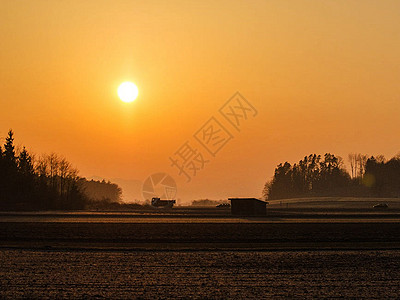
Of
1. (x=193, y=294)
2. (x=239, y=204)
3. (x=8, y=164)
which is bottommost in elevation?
(x=193, y=294)

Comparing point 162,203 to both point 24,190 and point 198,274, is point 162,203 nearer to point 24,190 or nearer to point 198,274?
point 24,190

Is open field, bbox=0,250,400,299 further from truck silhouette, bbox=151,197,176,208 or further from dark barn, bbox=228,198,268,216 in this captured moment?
truck silhouette, bbox=151,197,176,208

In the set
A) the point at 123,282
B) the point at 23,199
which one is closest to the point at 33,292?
the point at 123,282

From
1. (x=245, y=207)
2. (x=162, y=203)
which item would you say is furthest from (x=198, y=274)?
(x=162, y=203)

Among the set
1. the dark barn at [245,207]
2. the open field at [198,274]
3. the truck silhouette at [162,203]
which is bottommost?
the open field at [198,274]

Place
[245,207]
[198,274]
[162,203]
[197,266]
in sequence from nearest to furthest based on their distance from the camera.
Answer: [198,274] → [197,266] → [245,207] → [162,203]

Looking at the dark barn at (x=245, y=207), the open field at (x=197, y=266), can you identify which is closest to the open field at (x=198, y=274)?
the open field at (x=197, y=266)

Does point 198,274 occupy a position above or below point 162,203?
below

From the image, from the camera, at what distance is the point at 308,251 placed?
39.4 meters

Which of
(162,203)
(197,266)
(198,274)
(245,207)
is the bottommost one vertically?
(198,274)

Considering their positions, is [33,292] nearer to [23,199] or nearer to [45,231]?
[45,231]

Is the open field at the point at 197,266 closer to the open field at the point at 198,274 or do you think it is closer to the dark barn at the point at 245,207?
the open field at the point at 198,274

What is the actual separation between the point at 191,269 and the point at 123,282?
16.9ft

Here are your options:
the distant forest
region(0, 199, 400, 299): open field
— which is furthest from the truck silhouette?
region(0, 199, 400, 299): open field
